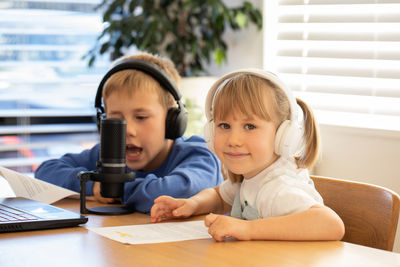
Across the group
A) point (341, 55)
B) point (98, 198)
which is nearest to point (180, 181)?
point (98, 198)

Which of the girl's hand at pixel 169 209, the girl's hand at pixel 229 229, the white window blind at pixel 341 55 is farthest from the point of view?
the white window blind at pixel 341 55

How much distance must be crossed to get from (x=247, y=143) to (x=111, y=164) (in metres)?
0.34

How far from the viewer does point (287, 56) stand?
114 inches

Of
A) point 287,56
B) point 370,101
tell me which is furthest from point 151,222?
point 287,56

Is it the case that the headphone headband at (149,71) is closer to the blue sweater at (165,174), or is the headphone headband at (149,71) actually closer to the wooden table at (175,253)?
the blue sweater at (165,174)

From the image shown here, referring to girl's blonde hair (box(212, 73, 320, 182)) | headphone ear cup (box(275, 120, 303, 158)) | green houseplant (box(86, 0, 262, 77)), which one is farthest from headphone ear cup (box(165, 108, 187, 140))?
green houseplant (box(86, 0, 262, 77))

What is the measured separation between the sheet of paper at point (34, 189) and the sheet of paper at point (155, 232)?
1.16 ft

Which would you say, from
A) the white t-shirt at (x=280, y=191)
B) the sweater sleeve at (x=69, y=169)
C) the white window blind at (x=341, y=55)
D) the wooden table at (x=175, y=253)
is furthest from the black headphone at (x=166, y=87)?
the white window blind at (x=341, y=55)

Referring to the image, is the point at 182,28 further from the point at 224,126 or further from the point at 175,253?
the point at 175,253

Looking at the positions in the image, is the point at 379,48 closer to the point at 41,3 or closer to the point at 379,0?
the point at 379,0

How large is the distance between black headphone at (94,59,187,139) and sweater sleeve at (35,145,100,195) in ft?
0.55

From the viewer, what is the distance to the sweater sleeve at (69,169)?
164 centimetres

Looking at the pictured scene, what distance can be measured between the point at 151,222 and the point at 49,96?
283cm

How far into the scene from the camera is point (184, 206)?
1350 millimetres
